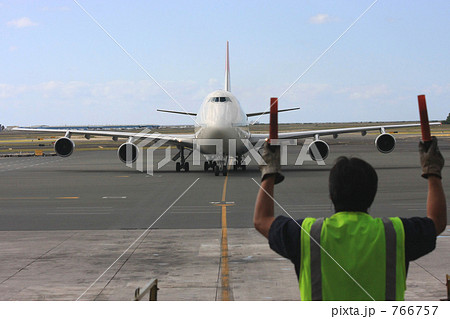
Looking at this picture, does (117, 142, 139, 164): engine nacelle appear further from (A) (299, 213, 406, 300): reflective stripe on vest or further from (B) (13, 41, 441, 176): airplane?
(A) (299, 213, 406, 300): reflective stripe on vest

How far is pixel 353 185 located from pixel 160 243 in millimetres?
9337

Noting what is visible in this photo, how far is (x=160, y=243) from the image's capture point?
12180mm

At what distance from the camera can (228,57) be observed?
159 feet

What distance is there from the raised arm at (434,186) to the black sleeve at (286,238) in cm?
70

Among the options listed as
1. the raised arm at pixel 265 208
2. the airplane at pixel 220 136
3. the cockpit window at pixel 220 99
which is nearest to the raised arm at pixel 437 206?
the raised arm at pixel 265 208

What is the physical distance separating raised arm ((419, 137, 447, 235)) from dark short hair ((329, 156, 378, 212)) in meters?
0.29

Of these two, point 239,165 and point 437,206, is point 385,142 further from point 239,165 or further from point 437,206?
point 437,206

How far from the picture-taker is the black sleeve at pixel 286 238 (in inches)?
124

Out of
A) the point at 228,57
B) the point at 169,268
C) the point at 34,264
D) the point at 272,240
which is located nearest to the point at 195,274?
the point at 169,268

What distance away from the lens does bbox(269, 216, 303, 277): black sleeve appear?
314 cm

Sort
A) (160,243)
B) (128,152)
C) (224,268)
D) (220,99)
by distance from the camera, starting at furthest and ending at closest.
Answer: (128,152) < (220,99) < (160,243) < (224,268)

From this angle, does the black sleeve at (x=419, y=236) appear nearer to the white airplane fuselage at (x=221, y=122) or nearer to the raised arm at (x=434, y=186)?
the raised arm at (x=434, y=186)

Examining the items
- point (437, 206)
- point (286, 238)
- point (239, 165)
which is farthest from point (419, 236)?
point (239, 165)

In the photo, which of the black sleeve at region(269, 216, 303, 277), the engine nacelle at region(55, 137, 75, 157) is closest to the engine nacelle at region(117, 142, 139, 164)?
the engine nacelle at region(55, 137, 75, 157)
